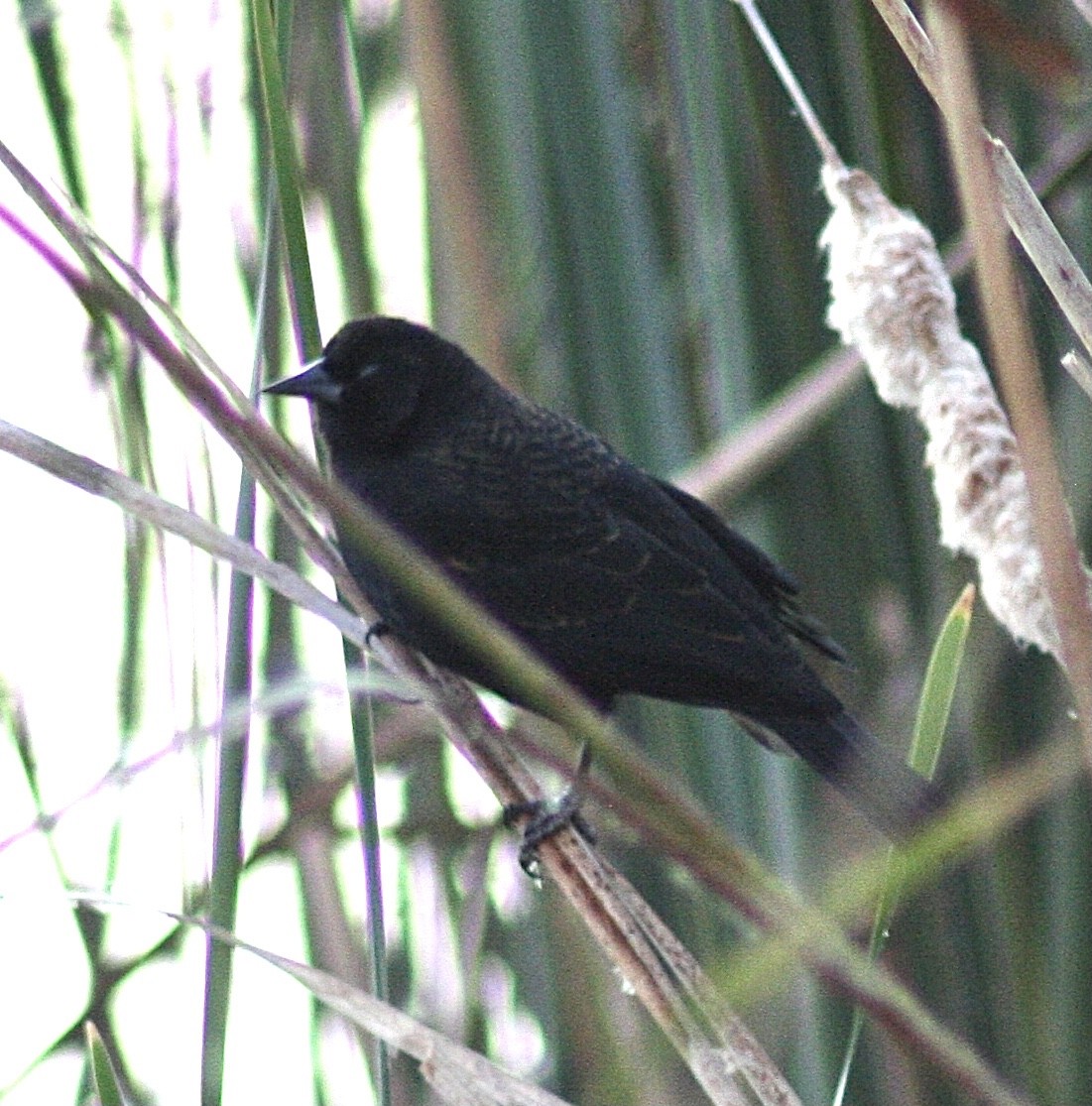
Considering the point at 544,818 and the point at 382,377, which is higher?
the point at 382,377

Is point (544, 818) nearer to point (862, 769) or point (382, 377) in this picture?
point (862, 769)

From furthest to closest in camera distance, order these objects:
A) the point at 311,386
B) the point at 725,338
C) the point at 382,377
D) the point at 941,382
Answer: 1. the point at 382,377
2. the point at 311,386
3. the point at 725,338
4. the point at 941,382

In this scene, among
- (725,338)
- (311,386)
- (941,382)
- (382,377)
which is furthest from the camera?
(382,377)

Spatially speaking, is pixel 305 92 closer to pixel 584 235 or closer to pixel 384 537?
pixel 584 235

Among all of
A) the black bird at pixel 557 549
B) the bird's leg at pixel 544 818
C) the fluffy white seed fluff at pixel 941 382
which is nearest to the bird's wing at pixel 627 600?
the black bird at pixel 557 549

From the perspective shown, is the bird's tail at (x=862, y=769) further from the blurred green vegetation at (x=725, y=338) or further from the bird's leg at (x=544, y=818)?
the bird's leg at (x=544, y=818)

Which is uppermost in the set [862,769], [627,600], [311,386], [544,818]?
[311,386]

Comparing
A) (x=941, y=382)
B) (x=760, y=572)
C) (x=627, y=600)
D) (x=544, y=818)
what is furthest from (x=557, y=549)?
(x=941, y=382)
